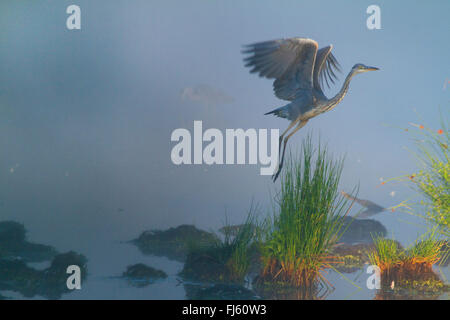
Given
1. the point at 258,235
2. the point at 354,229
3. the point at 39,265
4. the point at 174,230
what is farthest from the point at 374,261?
the point at 39,265

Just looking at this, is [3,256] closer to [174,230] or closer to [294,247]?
[174,230]

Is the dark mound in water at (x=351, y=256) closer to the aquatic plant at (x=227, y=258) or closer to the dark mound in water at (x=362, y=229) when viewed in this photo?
the dark mound in water at (x=362, y=229)

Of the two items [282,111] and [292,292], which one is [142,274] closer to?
[292,292]

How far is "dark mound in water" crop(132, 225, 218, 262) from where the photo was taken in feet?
17.0

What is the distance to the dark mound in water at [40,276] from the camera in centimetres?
417

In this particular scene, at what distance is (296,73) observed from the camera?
13.9 ft

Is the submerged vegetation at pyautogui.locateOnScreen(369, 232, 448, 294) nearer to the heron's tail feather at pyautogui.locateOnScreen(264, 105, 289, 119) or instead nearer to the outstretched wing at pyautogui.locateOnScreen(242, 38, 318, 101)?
the heron's tail feather at pyautogui.locateOnScreen(264, 105, 289, 119)

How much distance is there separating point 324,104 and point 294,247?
142cm

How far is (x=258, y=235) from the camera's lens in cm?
415

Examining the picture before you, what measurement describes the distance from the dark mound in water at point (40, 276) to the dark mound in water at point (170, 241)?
2.50 ft

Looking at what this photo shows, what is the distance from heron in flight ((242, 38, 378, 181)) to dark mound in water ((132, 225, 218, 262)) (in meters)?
1.61

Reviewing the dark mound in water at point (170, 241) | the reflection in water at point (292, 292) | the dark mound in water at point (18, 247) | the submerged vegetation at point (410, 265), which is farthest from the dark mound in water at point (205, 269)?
the dark mound in water at point (18, 247)

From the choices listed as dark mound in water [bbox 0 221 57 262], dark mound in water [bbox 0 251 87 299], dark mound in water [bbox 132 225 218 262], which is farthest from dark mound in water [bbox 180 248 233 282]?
dark mound in water [bbox 0 221 57 262]

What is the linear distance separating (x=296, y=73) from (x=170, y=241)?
264cm
